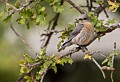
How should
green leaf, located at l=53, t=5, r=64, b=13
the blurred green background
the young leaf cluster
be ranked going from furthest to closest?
the blurred green background, the young leaf cluster, green leaf, located at l=53, t=5, r=64, b=13

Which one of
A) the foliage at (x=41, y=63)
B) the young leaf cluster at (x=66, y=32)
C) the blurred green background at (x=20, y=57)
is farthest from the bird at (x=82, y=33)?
the blurred green background at (x=20, y=57)

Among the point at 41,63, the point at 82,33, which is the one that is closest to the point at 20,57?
the point at 82,33

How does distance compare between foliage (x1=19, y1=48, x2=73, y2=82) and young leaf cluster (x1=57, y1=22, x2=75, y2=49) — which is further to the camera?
young leaf cluster (x1=57, y1=22, x2=75, y2=49)

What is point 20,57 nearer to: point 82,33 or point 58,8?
point 82,33

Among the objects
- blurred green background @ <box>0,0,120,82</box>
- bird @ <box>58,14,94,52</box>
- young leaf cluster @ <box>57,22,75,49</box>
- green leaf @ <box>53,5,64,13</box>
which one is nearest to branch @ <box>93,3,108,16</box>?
bird @ <box>58,14,94,52</box>

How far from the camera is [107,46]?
6410 mm

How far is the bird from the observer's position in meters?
2.78

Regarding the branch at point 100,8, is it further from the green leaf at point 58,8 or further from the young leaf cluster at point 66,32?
the green leaf at point 58,8

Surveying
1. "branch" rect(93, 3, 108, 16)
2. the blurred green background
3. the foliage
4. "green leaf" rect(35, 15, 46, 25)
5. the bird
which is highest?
"green leaf" rect(35, 15, 46, 25)

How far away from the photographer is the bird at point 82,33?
9.14 feet

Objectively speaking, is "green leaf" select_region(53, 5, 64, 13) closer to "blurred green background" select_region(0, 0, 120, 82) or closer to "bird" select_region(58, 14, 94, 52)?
"bird" select_region(58, 14, 94, 52)

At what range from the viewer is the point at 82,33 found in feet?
9.84

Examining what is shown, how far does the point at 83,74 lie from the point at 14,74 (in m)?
1.04

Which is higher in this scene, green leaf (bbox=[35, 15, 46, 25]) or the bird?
green leaf (bbox=[35, 15, 46, 25])
